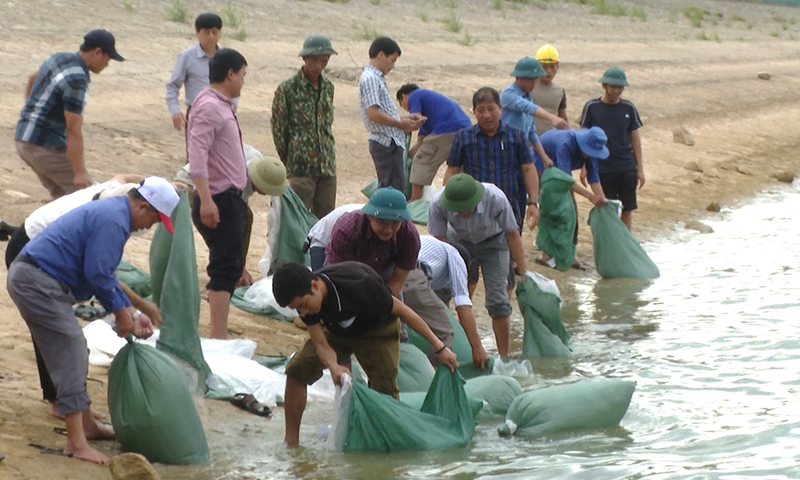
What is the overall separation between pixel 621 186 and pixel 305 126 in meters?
3.04

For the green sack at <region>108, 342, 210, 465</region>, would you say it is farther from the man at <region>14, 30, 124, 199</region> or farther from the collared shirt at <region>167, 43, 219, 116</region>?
the collared shirt at <region>167, 43, 219, 116</region>

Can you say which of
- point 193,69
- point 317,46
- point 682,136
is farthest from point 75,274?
point 682,136

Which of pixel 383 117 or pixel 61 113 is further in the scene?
pixel 383 117

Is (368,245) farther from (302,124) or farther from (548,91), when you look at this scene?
(548,91)

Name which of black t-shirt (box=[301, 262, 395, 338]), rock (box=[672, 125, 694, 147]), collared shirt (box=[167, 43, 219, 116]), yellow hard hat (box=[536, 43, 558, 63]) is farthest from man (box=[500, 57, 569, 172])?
rock (box=[672, 125, 694, 147])

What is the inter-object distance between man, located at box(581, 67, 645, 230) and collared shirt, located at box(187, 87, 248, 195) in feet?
13.0

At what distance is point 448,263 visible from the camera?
6.91m

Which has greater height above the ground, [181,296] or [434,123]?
[434,123]

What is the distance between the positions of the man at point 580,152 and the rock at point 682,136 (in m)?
8.11

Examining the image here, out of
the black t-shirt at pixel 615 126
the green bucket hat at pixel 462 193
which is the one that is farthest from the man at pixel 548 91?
the green bucket hat at pixel 462 193

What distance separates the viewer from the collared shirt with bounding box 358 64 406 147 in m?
8.96

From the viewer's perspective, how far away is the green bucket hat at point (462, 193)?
22.8 feet

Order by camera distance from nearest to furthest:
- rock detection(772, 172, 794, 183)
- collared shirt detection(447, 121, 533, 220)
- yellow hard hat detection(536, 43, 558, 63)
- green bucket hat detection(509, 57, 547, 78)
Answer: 1. collared shirt detection(447, 121, 533, 220)
2. green bucket hat detection(509, 57, 547, 78)
3. yellow hard hat detection(536, 43, 558, 63)
4. rock detection(772, 172, 794, 183)

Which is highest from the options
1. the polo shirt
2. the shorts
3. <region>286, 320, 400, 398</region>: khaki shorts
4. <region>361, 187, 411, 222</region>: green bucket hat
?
the polo shirt
